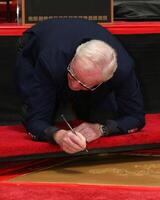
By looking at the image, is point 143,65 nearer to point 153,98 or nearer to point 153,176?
point 153,98

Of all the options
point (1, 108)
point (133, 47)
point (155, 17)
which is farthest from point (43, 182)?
point (155, 17)

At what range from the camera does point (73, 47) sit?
1.89 m

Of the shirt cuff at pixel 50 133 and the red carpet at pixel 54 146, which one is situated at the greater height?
the shirt cuff at pixel 50 133

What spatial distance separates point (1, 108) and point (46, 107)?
2.34 ft

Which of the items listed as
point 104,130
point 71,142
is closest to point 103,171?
→ point 104,130

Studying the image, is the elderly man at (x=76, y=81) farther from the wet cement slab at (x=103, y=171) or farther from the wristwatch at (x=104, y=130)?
the wet cement slab at (x=103, y=171)

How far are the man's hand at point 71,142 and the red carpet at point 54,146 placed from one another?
0.31ft

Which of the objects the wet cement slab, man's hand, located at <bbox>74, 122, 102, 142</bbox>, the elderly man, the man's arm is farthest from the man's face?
the wet cement slab

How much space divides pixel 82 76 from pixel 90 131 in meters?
0.30

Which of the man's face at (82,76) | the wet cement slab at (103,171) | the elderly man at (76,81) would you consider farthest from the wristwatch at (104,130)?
the man's face at (82,76)

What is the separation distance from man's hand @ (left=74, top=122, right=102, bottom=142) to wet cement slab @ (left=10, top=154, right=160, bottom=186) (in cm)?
13

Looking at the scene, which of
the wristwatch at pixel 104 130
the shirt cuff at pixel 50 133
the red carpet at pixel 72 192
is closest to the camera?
the red carpet at pixel 72 192

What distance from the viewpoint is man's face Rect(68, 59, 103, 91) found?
1780mm

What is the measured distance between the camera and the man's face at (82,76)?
1780mm
